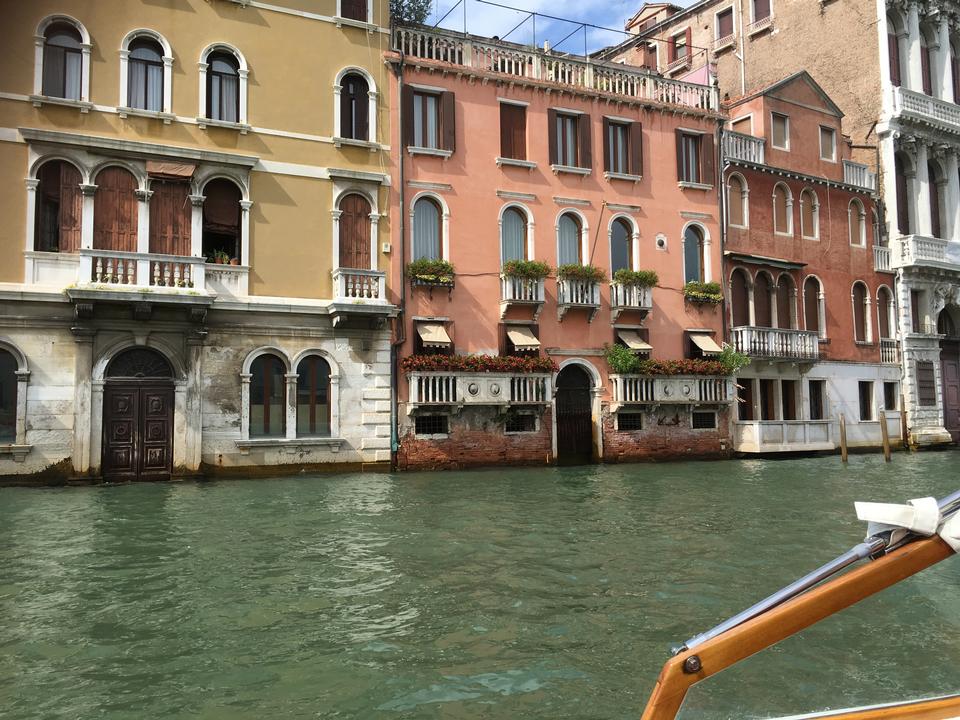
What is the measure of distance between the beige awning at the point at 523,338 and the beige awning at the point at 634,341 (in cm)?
240

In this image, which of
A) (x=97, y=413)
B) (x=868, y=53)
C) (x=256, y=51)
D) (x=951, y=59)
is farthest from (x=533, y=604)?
(x=951, y=59)

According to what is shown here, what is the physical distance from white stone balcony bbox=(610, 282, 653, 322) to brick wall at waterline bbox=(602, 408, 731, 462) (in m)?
2.47

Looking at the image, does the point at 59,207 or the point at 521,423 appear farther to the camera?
the point at 521,423

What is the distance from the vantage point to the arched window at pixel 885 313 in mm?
24203

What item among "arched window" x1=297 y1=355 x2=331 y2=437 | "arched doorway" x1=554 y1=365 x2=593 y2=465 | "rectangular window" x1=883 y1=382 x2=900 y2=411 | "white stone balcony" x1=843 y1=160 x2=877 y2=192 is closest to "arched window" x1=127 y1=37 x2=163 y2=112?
"arched window" x1=297 y1=355 x2=331 y2=437

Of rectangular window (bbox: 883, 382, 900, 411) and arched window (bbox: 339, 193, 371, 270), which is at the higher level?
arched window (bbox: 339, 193, 371, 270)

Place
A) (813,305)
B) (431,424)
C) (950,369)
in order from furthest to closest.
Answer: (950,369) → (813,305) → (431,424)

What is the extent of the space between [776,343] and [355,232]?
11595 millimetres

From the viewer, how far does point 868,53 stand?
2436 centimetres

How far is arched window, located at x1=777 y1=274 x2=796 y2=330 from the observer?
22.1 meters

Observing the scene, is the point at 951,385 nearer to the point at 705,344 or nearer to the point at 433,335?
the point at 705,344

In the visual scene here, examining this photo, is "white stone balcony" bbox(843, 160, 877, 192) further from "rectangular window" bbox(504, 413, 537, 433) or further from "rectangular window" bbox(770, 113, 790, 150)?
"rectangular window" bbox(504, 413, 537, 433)

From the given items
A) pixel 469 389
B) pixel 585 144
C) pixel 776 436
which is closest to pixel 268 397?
pixel 469 389

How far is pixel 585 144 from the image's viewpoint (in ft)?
63.1
